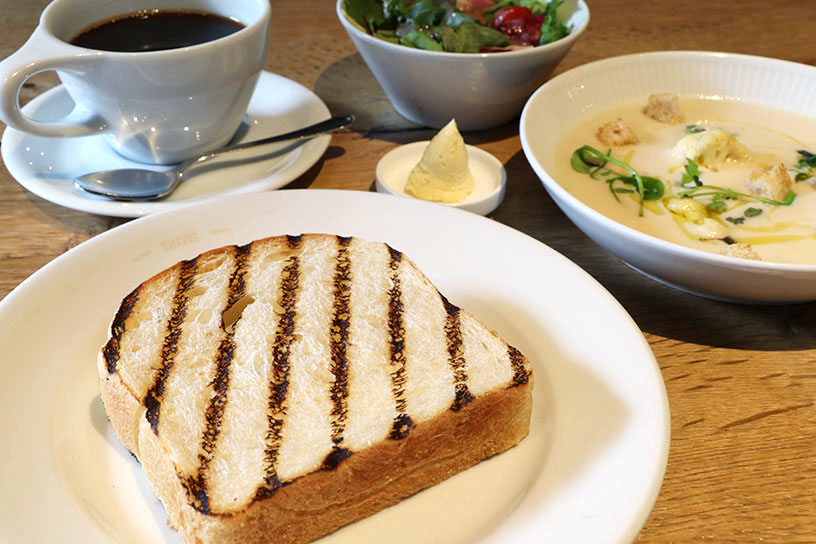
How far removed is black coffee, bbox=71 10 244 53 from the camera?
203 cm

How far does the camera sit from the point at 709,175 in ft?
6.54

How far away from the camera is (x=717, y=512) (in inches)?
47.7

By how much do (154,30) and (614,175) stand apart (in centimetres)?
146

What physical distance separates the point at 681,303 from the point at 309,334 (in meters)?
0.93

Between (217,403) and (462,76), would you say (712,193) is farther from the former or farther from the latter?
(217,403)

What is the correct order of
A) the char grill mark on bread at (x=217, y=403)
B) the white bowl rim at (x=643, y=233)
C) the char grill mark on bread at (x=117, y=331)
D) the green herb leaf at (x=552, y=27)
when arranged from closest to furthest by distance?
the char grill mark on bread at (x=217, y=403) < the char grill mark on bread at (x=117, y=331) < the white bowl rim at (x=643, y=233) < the green herb leaf at (x=552, y=27)

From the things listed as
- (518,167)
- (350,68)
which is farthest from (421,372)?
(350,68)

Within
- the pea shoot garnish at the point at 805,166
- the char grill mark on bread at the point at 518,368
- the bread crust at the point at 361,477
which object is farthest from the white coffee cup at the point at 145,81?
the pea shoot garnish at the point at 805,166

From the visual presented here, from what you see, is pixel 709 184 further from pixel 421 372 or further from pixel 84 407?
pixel 84 407

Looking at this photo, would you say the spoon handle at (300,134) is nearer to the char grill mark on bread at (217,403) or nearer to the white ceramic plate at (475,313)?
the white ceramic plate at (475,313)

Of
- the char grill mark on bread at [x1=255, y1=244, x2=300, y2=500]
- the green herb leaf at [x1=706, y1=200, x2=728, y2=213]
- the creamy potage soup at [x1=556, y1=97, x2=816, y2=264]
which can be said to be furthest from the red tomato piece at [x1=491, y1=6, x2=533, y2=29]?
the char grill mark on bread at [x1=255, y1=244, x2=300, y2=500]

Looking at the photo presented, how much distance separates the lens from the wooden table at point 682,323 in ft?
4.03

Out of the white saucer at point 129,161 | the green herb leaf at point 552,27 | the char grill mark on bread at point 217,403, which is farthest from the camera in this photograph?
the green herb leaf at point 552,27

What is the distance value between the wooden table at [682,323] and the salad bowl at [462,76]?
101 mm
